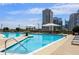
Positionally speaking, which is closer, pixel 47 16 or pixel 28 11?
pixel 28 11

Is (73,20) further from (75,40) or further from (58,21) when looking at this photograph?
(75,40)

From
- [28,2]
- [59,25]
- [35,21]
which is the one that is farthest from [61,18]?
[28,2]

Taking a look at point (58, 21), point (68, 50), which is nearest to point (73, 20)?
point (58, 21)

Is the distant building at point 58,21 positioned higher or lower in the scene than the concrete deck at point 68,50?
higher

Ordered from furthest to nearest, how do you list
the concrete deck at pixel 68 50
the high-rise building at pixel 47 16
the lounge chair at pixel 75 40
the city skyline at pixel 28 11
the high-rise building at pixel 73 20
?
the lounge chair at pixel 75 40
the high-rise building at pixel 73 20
the high-rise building at pixel 47 16
the city skyline at pixel 28 11
the concrete deck at pixel 68 50

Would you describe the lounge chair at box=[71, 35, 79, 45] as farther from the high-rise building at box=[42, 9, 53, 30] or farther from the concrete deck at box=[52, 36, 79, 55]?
the high-rise building at box=[42, 9, 53, 30]

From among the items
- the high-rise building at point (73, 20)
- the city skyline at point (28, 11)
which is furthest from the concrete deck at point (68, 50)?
the city skyline at point (28, 11)

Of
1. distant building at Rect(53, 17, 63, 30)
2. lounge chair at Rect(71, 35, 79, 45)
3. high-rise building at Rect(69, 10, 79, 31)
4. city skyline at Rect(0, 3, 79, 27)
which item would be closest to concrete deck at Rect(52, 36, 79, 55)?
lounge chair at Rect(71, 35, 79, 45)

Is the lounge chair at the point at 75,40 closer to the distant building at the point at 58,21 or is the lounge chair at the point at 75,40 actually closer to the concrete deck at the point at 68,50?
the concrete deck at the point at 68,50
